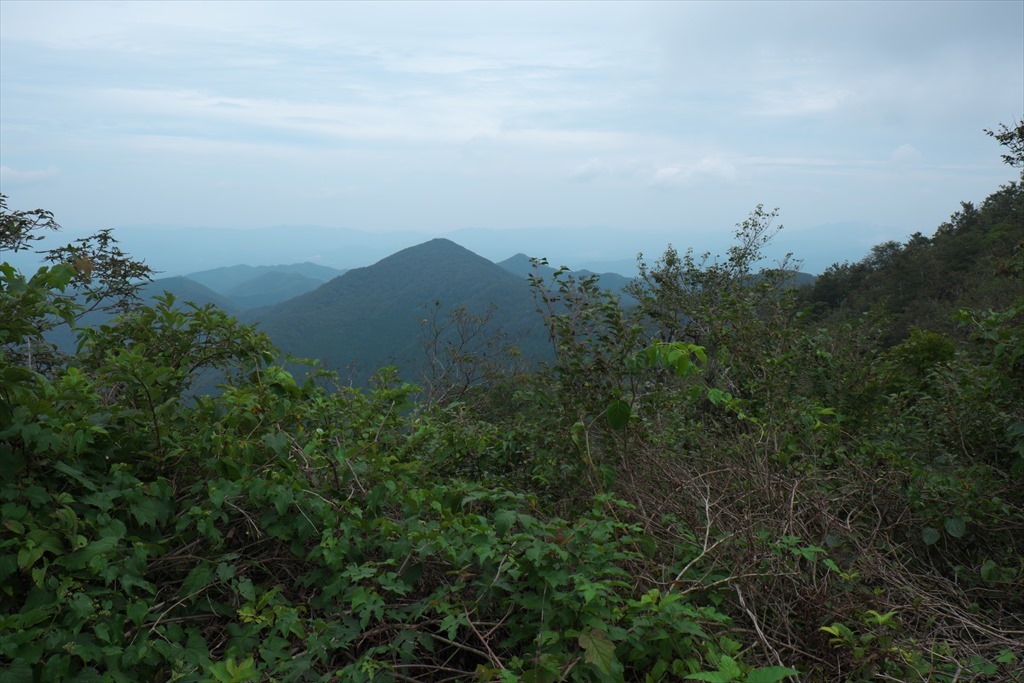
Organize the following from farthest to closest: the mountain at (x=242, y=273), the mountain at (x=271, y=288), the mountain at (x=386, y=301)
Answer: the mountain at (x=242, y=273) < the mountain at (x=271, y=288) < the mountain at (x=386, y=301)

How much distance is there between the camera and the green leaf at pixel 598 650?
7.22ft

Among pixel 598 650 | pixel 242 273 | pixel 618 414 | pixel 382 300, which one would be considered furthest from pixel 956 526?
pixel 242 273

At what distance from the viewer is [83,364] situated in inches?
138

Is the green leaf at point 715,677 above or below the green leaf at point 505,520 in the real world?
below

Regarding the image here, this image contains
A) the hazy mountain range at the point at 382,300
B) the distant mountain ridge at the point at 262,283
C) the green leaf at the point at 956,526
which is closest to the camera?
Answer: the green leaf at the point at 956,526

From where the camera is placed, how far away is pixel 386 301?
280 ft

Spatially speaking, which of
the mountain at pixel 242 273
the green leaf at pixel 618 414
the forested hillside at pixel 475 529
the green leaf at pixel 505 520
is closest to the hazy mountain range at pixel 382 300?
the forested hillside at pixel 475 529

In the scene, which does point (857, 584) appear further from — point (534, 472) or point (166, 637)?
point (166, 637)

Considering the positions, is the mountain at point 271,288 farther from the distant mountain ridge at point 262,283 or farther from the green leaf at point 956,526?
the green leaf at point 956,526

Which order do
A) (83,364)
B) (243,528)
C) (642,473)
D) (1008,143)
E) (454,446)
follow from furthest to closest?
(1008,143) < (454,446) < (642,473) < (83,364) < (243,528)

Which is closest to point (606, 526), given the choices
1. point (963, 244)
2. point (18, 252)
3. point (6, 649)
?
point (6, 649)

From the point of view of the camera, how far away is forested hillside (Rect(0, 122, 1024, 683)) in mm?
2371

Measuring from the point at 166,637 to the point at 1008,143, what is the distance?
20511mm

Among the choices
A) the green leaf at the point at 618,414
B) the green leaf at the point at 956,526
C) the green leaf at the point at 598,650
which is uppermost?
the green leaf at the point at 618,414
